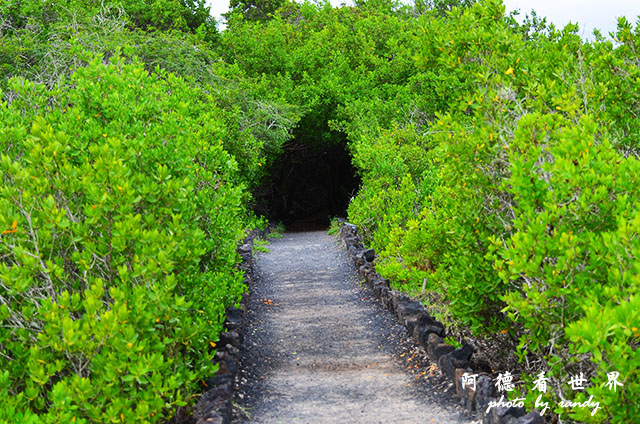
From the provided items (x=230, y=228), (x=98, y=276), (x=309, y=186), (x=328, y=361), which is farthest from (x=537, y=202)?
(x=309, y=186)

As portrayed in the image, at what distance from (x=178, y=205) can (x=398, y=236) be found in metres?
5.73

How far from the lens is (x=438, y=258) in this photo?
7.55 metres

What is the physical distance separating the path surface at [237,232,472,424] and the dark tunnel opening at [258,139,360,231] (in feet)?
41.1

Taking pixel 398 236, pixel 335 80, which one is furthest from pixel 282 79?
pixel 398 236

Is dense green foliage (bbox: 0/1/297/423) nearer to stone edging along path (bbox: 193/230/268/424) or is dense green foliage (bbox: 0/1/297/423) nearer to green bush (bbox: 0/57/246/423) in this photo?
green bush (bbox: 0/57/246/423)

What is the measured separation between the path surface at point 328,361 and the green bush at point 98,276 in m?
1.05

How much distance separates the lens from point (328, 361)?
706 centimetres

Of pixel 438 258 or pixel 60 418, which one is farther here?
pixel 438 258

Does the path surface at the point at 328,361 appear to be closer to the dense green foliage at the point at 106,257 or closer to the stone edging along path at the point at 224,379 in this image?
the stone edging along path at the point at 224,379

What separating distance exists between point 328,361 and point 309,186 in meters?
22.5

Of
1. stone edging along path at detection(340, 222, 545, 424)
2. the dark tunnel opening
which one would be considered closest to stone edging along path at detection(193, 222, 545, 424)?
stone edging along path at detection(340, 222, 545, 424)

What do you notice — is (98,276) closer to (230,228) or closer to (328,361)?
(230,228)

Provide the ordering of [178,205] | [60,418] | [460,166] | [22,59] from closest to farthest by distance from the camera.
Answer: [60,418], [178,205], [460,166], [22,59]

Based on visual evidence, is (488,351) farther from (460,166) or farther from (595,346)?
(595,346)
